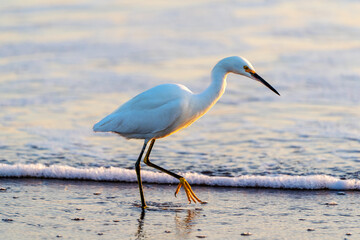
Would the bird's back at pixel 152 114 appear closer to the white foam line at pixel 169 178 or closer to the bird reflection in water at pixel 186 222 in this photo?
the white foam line at pixel 169 178

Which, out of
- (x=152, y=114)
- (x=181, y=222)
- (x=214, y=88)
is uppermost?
(x=214, y=88)

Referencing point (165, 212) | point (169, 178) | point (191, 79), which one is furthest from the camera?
point (191, 79)

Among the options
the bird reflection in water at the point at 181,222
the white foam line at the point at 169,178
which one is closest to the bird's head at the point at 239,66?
the white foam line at the point at 169,178

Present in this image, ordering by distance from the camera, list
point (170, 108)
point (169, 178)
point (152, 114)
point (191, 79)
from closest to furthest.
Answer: point (170, 108) < point (152, 114) < point (169, 178) < point (191, 79)

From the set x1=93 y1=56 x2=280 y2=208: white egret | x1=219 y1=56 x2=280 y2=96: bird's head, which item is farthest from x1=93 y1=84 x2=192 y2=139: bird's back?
x1=219 y1=56 x2=280 y2=96: bird's head

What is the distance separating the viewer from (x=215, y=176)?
6910 mm

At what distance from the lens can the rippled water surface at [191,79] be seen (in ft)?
25.6

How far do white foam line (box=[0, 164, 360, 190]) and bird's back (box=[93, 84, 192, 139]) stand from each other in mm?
→ 659

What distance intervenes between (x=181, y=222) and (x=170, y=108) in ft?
3.72

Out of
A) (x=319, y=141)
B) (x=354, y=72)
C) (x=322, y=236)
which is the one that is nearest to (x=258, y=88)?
(x=354, y=72)

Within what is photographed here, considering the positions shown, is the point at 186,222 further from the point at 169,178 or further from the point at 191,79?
the point at 191,79

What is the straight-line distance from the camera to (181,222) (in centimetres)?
532

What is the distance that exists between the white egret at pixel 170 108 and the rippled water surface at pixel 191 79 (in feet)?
3.65

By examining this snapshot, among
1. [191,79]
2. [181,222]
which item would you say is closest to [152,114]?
[181,222]
